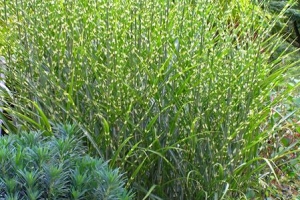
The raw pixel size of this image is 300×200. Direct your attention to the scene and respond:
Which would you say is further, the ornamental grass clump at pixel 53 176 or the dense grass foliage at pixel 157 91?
the dense grass foliage at pixel 157 91

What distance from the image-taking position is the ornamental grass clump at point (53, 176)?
7.02ft

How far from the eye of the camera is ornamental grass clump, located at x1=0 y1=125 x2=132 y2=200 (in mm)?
2141

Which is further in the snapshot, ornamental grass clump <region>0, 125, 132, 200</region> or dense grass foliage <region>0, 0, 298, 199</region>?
dense grass foliage <region>0, 0, 298, 199</region>

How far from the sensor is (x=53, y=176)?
84.3 inches

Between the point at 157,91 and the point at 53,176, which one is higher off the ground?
the point at 53,176

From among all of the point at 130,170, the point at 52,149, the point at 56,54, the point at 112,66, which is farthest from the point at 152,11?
the point at 52,149

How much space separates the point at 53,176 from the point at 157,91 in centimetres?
134

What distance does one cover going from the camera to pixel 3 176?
2.21 meters

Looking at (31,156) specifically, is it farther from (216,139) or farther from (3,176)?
(216,139)

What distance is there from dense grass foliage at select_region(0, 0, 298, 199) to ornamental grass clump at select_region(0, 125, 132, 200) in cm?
89

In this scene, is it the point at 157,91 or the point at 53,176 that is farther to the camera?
the point at 157,91

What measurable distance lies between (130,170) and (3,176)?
135 cm

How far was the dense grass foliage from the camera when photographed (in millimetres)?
3377

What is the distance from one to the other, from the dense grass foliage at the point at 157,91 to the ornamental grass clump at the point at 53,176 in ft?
2.92
